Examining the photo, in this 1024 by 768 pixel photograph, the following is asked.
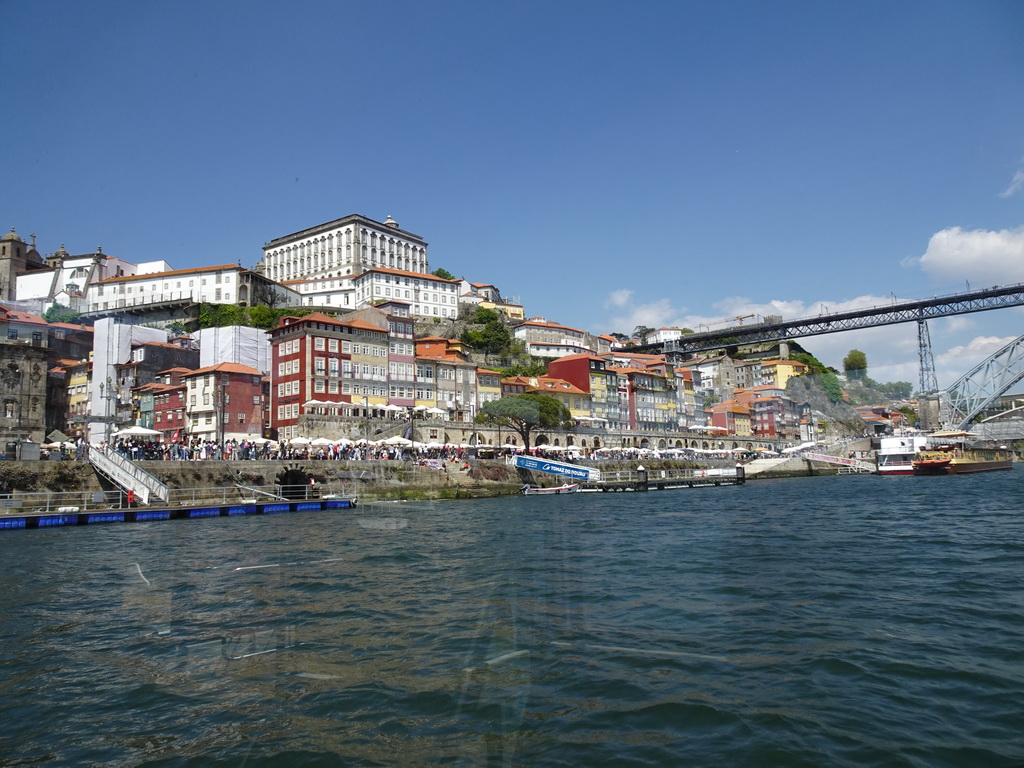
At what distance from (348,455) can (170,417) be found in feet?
75.6

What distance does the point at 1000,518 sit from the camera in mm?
22453

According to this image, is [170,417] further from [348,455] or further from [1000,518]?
[1000,518]

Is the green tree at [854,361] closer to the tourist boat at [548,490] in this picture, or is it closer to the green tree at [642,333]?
the green tree at [642,333]

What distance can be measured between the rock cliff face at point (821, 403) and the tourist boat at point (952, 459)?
30.3 metres

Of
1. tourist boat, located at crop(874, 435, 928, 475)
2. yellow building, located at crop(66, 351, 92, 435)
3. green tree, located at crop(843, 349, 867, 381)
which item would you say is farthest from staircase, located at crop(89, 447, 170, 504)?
green tree, located at crop(843, 349, 867, 381)

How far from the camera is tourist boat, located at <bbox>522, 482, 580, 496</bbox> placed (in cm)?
4525

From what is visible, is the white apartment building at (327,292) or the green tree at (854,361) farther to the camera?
the green tree at (854,361)

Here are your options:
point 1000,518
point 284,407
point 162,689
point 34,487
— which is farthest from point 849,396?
point 162,689

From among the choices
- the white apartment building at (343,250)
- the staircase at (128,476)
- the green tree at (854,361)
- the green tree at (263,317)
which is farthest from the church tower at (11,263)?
the green tree at (854,361)

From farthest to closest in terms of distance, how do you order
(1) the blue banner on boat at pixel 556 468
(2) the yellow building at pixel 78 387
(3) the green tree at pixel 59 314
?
(3) the green tree at pixel 59 314
(2) the yellow building at pixel 78 387
(1) the blue banner on boat at pixel 556 468

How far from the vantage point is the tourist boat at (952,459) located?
58.5m

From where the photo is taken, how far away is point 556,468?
1885 inches

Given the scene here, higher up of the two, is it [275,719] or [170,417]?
[170,417]

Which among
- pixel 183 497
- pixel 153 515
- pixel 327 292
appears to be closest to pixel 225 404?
pixel 183 497
